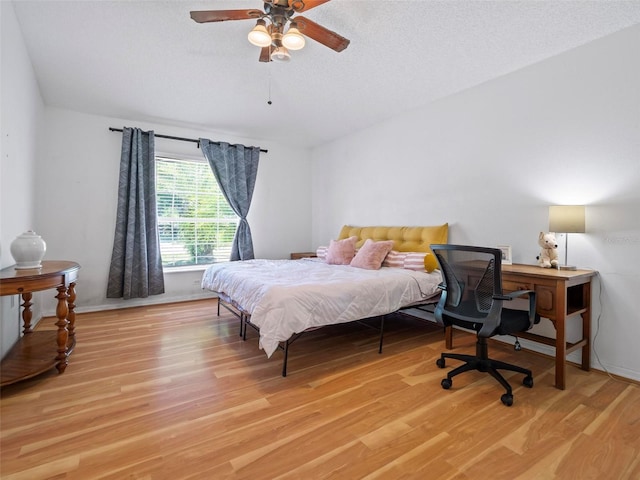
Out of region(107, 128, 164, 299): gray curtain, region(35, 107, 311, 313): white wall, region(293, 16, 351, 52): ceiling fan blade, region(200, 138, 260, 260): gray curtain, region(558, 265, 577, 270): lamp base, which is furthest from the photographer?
region(200, 138, 260, 260): gray curtain


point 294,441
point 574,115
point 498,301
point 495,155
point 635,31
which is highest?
point 635,31

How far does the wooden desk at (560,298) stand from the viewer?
82.6 inches

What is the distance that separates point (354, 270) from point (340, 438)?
182 cm

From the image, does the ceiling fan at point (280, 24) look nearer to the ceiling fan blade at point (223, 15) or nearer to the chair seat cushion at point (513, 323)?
the ceiling fan blade at point (223, 15)

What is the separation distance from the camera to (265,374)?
229cm

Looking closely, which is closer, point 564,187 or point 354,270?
point 564,187

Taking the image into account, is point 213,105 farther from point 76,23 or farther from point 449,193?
point 449,193

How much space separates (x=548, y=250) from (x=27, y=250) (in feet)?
13.2

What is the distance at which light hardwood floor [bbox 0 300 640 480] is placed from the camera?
140 cm

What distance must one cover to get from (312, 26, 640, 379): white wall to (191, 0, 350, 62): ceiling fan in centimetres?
186

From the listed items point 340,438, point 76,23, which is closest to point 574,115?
point 340,438

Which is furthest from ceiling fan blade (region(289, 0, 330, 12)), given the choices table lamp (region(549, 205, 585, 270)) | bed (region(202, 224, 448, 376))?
table lamp (region(549, 205, 585, 270))

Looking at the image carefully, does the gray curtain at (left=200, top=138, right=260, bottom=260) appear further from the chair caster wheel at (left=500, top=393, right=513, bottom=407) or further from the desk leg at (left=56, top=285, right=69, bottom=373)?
the chair caster wheel at (left=500, top=393, right=513, bottom=407)

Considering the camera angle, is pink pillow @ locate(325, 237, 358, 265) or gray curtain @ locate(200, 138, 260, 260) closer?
pink pillow @ locate(325, 237, 358, 265)
